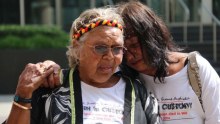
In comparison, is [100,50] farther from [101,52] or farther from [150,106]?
[150,106]

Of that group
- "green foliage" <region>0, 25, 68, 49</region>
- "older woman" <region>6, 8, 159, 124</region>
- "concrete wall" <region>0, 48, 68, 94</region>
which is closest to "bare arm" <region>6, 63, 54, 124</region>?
"older woman" <region>6, 8, 159, 124</region>

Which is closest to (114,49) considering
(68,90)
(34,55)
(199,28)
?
(68,90)

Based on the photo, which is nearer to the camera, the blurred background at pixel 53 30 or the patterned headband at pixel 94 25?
the patterned headband at pixel 94 25

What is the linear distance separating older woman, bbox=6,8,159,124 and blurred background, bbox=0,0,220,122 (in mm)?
5224

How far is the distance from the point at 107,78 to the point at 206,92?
557 mm

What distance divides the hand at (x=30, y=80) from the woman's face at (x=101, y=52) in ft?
0.72

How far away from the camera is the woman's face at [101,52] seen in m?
2.50

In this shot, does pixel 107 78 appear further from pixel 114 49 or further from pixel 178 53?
pixel 178 53

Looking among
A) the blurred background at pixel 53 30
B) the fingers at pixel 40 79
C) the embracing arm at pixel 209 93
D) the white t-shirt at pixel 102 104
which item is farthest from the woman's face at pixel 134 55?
the blurred background at pixel 53 30

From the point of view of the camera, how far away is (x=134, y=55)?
266 cm

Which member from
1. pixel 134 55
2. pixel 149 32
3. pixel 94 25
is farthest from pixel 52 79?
pixel 149 32

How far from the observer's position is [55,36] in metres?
12.4

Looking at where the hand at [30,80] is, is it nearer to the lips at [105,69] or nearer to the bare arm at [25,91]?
the bare arm at [25,91]

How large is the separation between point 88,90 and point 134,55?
0.31m
